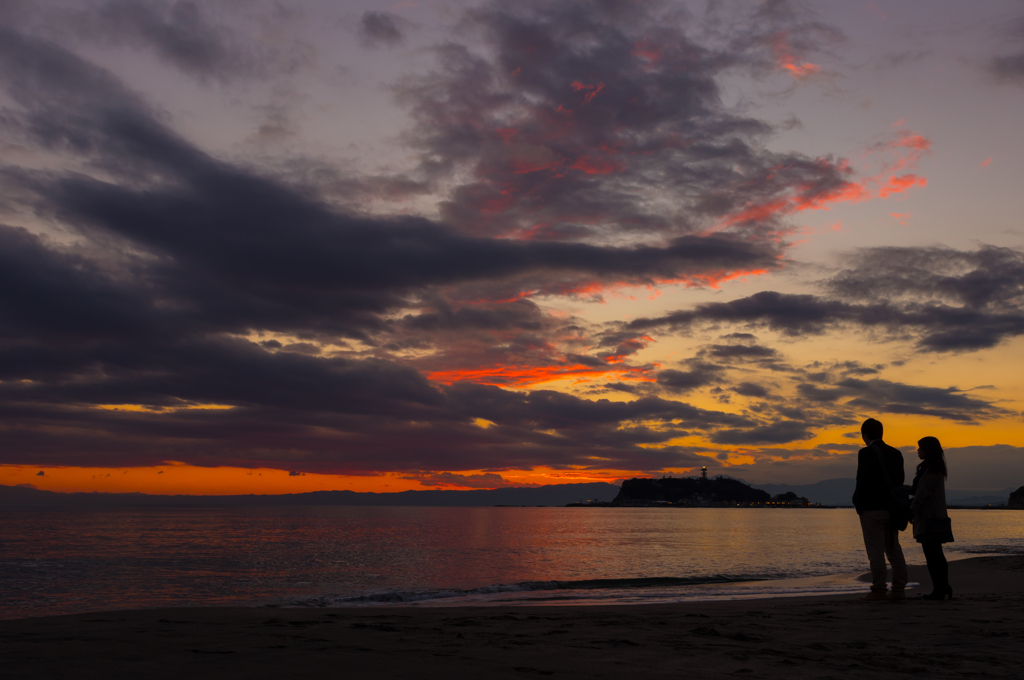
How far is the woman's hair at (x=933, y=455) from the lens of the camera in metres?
11.0

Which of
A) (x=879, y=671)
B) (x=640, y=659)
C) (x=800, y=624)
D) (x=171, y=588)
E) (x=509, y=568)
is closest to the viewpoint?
(x=879, y=671)

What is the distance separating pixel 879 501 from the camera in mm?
11203

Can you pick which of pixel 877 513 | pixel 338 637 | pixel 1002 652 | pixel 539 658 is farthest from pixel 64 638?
pixel 877 513

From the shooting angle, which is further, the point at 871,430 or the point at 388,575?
the point at 388,575

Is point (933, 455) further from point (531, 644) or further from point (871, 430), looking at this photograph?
point (531, 644)

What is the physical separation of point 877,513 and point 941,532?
1062 millimetres

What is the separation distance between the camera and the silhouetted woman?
35.9 feet

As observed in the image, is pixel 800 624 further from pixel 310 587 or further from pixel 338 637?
pixel 310 587

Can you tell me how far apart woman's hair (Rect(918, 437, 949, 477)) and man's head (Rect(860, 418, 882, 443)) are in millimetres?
654

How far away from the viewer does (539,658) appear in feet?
22.6

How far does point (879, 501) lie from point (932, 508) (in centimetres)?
82

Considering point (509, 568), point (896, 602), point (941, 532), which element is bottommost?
point (509, 568)

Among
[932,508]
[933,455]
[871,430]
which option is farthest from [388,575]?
[933,455]

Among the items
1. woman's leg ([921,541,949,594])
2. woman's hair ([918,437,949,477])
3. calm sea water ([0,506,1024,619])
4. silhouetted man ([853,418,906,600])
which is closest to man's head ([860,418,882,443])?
silhouetted man ([853,418,906,600])
